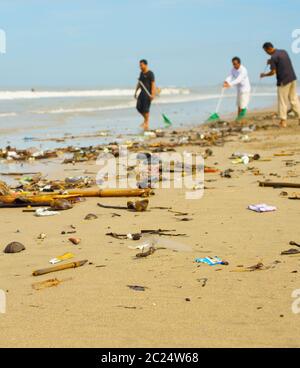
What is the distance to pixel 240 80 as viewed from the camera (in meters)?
15.5

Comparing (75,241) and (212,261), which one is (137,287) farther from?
(75,241)

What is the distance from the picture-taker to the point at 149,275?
148 inches

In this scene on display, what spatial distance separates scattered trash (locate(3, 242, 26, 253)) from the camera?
14.4 feet

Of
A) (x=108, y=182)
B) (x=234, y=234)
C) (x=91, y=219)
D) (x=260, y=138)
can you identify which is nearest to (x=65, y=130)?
(x=260, y=138)

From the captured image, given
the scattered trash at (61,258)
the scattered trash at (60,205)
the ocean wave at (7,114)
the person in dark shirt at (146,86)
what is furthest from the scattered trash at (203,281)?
the ocean wave at (7,114)

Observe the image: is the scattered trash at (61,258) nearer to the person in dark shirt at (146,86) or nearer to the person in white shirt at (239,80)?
the person in dark shirt at (146,86)

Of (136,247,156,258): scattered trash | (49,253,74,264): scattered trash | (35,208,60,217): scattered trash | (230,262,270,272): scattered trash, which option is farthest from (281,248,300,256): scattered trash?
(35,208,60,217): scattered trash

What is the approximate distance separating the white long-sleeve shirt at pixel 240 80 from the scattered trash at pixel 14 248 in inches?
464

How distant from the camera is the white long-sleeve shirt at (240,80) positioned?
1552 cm

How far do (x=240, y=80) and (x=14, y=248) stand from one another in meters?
12.0

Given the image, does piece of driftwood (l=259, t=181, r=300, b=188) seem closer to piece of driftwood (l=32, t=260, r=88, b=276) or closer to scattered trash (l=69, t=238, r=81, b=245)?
scattered trash (l=69, t=238, r=81, b=245)

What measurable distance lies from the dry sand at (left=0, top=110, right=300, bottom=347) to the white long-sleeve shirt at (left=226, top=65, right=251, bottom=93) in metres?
10.1
